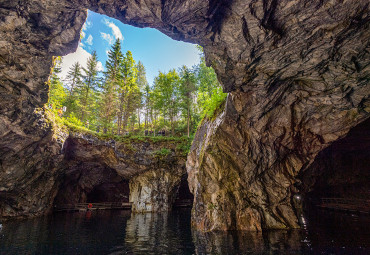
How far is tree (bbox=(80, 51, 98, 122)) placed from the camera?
36.6 meters

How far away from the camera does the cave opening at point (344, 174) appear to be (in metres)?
20.3

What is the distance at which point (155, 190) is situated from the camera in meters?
27.5

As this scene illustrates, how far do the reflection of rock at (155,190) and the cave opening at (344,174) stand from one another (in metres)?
16.6

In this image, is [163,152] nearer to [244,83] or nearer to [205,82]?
[205,82]

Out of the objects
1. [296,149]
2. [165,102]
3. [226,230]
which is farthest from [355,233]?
[165,102]

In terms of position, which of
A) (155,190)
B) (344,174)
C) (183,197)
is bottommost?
(183,197)

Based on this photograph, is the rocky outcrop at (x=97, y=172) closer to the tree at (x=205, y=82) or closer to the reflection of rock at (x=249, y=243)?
the tree at (x=205, y=82)

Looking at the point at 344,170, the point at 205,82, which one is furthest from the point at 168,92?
the point at 344,170

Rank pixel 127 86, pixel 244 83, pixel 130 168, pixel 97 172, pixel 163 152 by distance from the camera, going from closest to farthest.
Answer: pixel 244 83
pixel 163 152
pixel 130 168
pixel 97 172
pixel 127 86

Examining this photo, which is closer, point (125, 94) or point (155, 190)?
point (155, 190)

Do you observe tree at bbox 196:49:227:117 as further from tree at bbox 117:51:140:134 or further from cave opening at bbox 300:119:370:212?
A: cave opening at bbox 300:119:370:212

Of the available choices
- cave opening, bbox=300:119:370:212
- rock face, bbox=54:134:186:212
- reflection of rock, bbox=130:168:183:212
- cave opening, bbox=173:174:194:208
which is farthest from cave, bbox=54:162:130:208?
cave opening, bbox=300:119:370:212

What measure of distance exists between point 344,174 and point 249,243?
809 inches

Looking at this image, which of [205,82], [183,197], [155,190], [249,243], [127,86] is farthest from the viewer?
[183,197]
